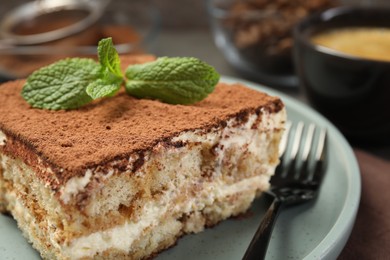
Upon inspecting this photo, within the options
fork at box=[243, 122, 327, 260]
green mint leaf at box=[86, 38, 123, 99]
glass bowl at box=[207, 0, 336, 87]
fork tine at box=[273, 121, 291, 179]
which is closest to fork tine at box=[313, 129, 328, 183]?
fork at box=[243, 122, 327, 260]

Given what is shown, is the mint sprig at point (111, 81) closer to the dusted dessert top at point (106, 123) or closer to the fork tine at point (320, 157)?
the dusted dessert top at point (106, 123)

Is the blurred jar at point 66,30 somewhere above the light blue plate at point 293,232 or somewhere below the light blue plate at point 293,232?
above

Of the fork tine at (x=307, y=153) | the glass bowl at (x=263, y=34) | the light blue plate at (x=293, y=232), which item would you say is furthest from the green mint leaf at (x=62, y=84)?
the glass bowl at (x=263, y=34)

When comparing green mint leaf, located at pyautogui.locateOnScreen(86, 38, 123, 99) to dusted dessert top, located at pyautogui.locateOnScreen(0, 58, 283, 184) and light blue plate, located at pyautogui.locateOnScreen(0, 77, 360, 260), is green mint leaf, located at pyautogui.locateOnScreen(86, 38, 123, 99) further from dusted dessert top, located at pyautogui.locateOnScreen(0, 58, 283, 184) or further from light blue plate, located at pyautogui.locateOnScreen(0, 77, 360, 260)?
light blue plate, located at pyautogui.locateOnScreen(0, 77, 360, 260)

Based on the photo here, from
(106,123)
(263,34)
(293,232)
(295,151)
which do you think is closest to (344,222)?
(293,232)

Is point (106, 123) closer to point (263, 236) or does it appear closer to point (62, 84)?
point (62, 84)
